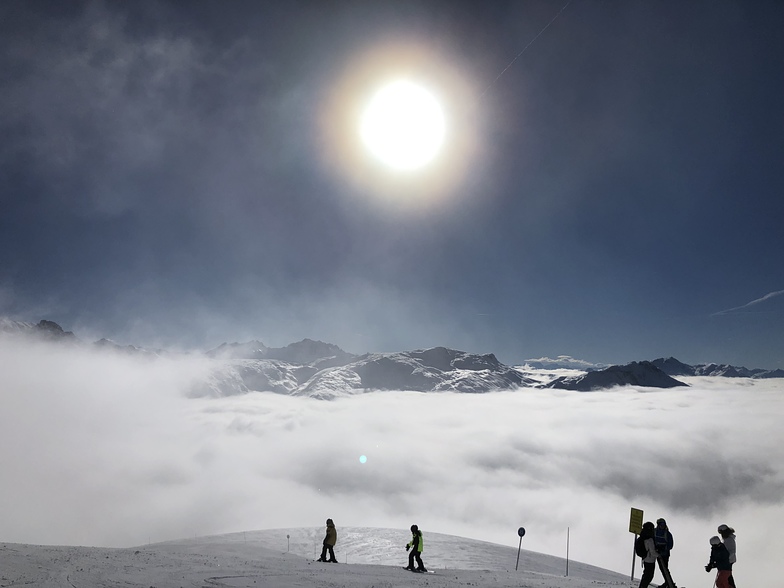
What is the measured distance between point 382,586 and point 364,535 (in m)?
55.6

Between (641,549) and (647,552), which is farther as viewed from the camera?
(641,549)

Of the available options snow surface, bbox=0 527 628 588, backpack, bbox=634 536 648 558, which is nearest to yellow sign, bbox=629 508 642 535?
snow surface, bbox=0 527 628 588

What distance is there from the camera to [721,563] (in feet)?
39.5

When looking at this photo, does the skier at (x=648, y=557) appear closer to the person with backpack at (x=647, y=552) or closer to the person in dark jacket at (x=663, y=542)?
the person with backpack at (x=647, y=552)

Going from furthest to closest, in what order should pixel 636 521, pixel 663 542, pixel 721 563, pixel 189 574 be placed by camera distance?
pixel 636 521 < pixel 189 574 < pixel 663 542 < pixel 721 563

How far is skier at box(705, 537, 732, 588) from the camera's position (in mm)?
11859

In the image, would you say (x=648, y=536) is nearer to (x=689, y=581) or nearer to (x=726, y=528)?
(x=726, y=528)

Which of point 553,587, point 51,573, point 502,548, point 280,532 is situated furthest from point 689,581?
point 51,573

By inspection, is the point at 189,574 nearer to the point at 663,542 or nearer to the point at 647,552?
the point at 647,552

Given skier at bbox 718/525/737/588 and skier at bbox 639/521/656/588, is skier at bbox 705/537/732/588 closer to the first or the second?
skier at bbox 718/525/737/588

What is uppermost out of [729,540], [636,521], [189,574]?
[729,540]

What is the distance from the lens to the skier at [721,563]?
11859 millimetres

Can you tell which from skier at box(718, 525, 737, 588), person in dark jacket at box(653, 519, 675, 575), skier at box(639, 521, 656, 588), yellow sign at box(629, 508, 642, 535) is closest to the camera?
skier at box(639, 521, 656, 588)

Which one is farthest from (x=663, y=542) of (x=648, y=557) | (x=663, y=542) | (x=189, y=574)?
(x=189, y=574)
